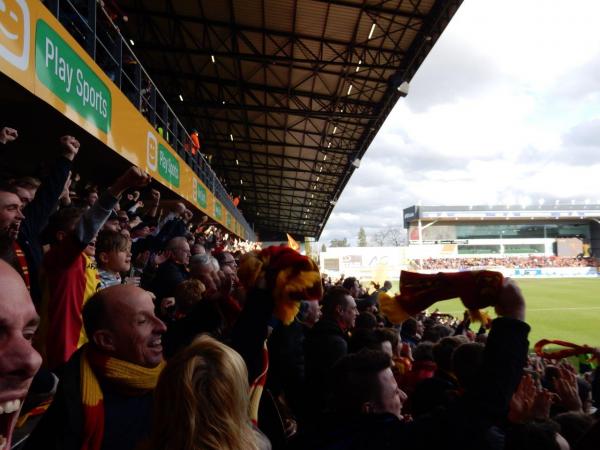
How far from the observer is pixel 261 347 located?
1.83 m

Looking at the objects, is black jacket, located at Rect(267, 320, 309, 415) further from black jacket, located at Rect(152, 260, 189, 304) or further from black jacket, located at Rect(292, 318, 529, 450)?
black jacket, located at Rect(152, 260, 189, 304)

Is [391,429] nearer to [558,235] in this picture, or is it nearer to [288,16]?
[288,16]

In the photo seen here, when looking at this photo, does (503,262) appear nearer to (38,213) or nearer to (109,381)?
(38,213)

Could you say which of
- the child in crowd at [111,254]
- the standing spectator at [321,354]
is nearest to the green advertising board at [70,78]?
the child in crowd at [111,254]

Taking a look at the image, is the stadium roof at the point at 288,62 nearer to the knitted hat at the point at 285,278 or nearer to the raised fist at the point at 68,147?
the raised fist at the point at 68,147

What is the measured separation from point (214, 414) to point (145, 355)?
0.59 metres

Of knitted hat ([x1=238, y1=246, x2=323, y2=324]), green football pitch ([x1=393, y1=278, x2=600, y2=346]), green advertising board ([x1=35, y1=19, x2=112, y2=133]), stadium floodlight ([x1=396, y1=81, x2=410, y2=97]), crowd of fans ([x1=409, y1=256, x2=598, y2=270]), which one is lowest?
green football pitch ([x1=393, y1=278, x2=600, y2=346])

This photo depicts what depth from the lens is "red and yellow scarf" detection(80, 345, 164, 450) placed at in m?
1.45

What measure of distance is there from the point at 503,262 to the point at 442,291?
187ft

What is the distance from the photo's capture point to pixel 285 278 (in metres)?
1.83

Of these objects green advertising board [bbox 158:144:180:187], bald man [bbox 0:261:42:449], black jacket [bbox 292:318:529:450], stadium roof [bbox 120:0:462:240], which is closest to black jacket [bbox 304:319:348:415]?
black jacket [bbox 292:318:529:450]

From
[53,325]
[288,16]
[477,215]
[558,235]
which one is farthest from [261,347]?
[558,235]

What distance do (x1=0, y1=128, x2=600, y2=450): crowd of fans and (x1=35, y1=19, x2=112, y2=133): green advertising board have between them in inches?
32.0

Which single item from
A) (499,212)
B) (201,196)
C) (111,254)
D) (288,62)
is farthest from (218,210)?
(499,212)
